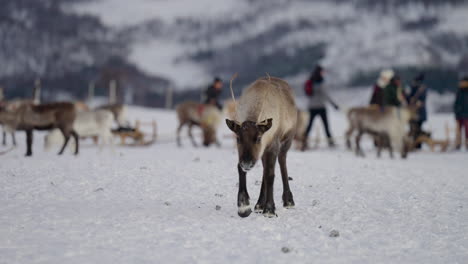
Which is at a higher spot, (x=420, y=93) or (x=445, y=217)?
(x=420, y=93)

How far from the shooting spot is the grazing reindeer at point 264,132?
4141 mm

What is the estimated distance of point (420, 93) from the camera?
52.3 ft

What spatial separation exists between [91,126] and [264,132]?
30.3ft

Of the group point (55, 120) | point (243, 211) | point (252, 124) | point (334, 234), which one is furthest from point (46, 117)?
point (334, 234)

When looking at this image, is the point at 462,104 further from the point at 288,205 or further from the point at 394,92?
the point at 288,205

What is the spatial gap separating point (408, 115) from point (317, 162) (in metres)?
5.73

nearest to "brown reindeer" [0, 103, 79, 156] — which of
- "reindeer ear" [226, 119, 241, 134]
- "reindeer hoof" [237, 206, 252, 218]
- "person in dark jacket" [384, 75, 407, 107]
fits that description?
→ "reindeer hoof" [237, 206, 252, 218]

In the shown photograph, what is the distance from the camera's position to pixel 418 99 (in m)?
16.0

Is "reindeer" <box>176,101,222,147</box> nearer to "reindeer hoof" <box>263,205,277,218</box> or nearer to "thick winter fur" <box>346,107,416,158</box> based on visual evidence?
"thick winter fur" <box>346,107,416,158</box>

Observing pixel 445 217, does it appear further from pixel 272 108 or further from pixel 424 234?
pixel 272 108

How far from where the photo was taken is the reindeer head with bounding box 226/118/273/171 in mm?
4074

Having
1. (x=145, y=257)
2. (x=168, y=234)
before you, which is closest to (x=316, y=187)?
(x=168, y=234)

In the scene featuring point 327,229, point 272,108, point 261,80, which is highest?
point 261,80

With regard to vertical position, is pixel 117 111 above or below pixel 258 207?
above
